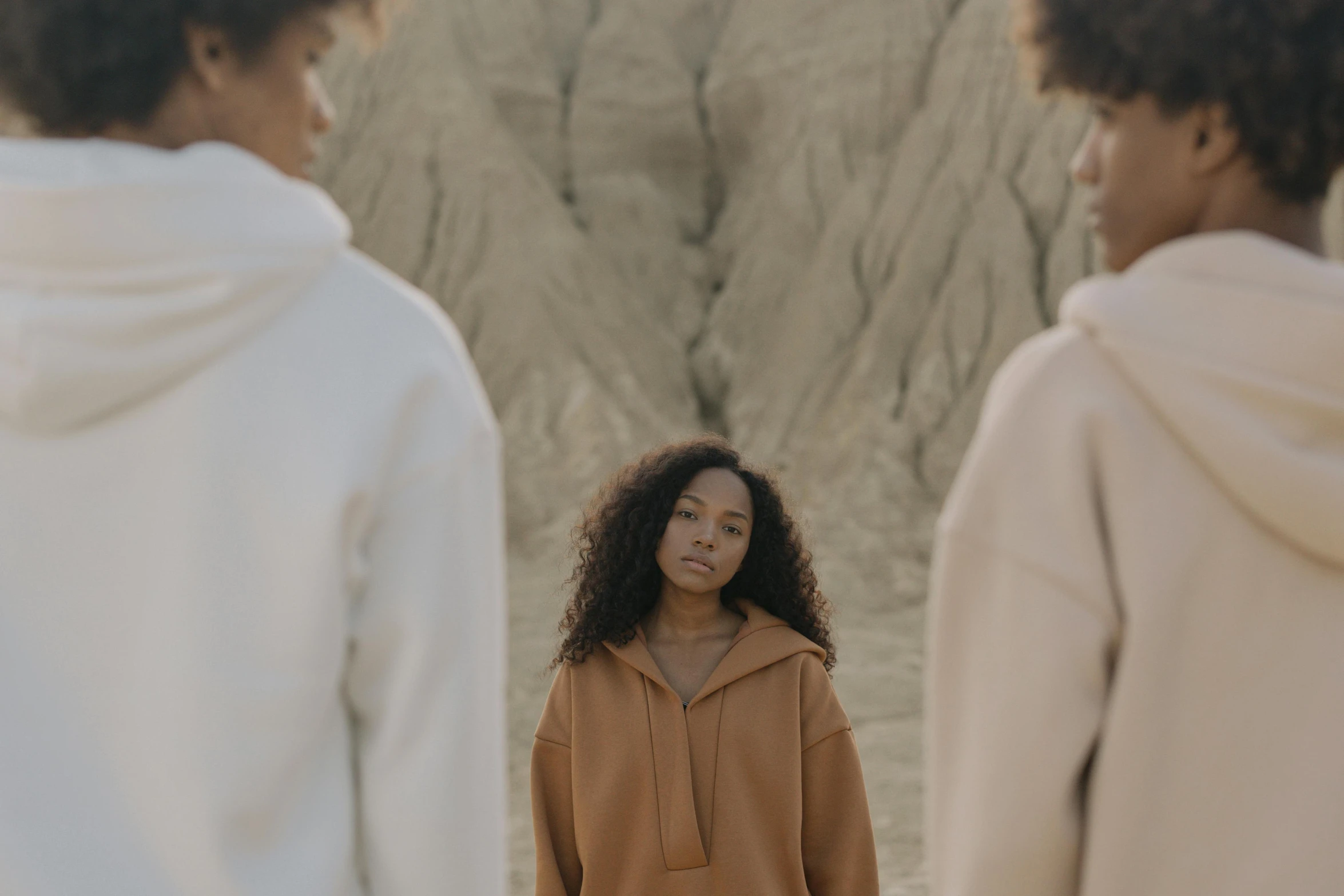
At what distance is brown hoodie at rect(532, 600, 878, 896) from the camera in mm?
2703

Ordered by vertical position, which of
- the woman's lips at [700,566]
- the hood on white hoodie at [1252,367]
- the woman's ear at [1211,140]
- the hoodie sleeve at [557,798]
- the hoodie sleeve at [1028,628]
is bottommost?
the hoodie sleeve at [557,798]

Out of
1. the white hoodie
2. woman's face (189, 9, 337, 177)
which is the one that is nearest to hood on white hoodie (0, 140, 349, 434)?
the white hoodie

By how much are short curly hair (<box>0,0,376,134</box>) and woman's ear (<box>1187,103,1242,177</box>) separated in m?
0.99

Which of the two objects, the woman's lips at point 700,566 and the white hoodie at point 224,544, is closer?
the white hoodie at point 224,544

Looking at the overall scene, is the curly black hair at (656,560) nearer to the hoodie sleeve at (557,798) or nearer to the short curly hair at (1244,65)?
the hoodie sleeve at (557,798)

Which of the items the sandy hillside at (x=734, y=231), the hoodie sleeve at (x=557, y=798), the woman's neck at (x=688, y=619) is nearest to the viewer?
the hoodie sleeve at (x=557, y=798)

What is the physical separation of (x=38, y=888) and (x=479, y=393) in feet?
2.29

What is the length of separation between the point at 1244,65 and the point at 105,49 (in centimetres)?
122

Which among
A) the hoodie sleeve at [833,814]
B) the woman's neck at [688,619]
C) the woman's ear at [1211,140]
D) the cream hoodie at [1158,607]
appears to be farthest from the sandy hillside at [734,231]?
the woman's ear at [1211,140]

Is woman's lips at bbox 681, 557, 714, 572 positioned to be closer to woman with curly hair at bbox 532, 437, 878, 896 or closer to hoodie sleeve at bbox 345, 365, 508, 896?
woman with curly hair at bbox 532, 437, 878, 896

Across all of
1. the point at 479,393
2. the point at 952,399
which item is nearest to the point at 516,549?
the point at 952,399

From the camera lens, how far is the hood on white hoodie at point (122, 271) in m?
1.37

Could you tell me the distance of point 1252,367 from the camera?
1464 mm

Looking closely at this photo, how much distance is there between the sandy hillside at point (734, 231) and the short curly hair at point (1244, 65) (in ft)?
30.9
